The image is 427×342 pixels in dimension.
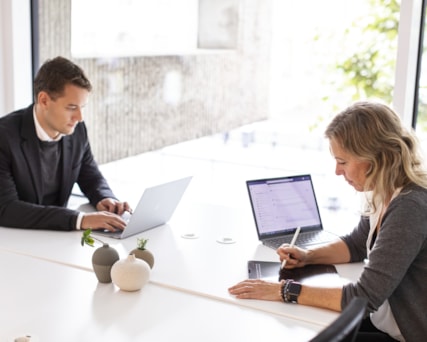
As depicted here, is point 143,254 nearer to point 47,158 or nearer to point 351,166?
point 351,166

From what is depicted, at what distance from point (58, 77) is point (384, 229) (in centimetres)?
145

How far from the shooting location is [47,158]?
277 centimetres

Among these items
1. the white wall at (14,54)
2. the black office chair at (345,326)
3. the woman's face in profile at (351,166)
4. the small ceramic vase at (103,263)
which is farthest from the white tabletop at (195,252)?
the white wall at (14,54)

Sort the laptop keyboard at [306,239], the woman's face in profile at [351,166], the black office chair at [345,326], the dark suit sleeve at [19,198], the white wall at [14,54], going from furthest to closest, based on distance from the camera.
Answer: the white wall at [14,54]
the dark suit sleeve at [19,198]
the laptop keyboard at [306,239]
the woman's face in profile at [351,166]
the black office chair at [345,326]

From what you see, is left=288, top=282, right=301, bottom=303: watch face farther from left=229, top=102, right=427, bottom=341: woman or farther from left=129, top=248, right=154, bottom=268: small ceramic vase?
left=129, top=248, right=154, bottom=268: small ceramic vase

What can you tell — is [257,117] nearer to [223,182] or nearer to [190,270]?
[223,182]

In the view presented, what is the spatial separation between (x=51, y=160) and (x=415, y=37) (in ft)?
5.20

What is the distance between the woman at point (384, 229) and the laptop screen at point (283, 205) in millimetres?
517

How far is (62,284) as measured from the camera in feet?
6.41

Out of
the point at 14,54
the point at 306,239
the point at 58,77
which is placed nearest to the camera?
the point at 306,239

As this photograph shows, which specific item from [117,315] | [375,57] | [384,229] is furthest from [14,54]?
[384,229]

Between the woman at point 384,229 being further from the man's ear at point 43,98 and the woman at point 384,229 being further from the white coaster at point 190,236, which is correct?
the man's ear at point 43,98

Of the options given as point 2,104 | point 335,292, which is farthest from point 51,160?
point 335,292

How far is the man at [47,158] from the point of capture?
249 centimetres
